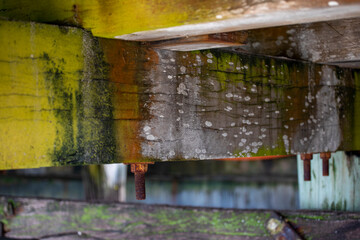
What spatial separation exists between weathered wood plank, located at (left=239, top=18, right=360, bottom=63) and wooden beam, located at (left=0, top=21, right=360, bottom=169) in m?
0.09

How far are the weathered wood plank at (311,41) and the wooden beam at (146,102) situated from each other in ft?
0.29

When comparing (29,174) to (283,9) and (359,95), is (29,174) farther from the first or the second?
(283,9)

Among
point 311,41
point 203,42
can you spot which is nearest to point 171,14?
point 203,42

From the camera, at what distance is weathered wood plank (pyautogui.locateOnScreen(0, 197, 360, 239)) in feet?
10.7

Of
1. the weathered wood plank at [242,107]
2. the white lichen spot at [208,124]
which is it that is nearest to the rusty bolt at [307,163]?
the weathered wood plank at [242,107]

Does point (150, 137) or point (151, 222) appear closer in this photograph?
point (150, 137)

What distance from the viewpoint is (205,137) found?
94.3 inches

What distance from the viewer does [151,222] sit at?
3951 millimetres

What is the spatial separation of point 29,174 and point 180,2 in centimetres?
919

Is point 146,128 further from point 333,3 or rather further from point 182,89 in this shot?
point 333,3

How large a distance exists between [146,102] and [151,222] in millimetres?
2043

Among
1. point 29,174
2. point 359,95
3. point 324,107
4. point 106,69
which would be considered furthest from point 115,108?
point 29,174

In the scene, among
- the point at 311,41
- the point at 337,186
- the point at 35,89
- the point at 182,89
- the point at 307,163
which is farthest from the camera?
the point at 337,186

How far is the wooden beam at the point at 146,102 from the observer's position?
1.77m
